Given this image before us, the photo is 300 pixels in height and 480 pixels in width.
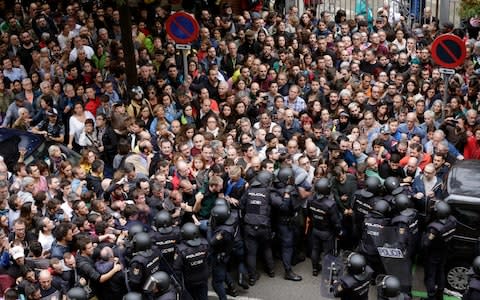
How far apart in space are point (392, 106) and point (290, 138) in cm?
202

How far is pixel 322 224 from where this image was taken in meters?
10.6

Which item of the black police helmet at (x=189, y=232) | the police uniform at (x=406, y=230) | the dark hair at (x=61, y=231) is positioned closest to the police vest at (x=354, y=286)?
the police uniform at (x=406, y=230)

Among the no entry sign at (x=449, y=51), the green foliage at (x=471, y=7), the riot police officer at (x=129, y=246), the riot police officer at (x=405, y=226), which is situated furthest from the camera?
the green foliage at (x=471, y=7)

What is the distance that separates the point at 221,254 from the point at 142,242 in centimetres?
145

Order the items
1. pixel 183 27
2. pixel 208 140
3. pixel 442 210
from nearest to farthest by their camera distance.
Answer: pixel 442 210 < pixel 208 140 < pixel 183 27

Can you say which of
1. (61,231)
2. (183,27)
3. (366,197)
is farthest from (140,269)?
(183,27)

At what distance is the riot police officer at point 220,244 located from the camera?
966cm

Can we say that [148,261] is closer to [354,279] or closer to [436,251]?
[354,279]

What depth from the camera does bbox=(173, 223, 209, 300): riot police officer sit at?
363 inches

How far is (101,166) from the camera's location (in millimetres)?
11477

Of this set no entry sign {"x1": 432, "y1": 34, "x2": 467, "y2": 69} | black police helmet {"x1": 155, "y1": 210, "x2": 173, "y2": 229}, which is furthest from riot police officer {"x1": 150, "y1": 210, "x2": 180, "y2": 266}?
no entry sign {"x1": 432, "y1": 34, "x2": 467, "y2": 69}

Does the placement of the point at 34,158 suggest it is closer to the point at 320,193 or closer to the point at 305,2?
the point at 320,193

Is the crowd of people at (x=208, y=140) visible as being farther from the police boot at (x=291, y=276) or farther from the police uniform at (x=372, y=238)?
the police uniform at (x=372, y=238)

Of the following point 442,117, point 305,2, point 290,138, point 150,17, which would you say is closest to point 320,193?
point 290,138
